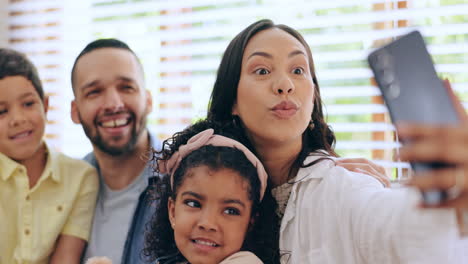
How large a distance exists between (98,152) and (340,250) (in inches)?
41.7

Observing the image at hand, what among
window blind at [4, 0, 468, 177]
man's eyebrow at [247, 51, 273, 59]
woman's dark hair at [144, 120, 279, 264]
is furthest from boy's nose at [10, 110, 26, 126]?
man's eyebrow at [247, 51, 273, 59]

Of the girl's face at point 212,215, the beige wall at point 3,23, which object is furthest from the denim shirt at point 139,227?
the beige wall at point 3,23

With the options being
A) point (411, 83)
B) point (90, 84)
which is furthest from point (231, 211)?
point (90, 84)

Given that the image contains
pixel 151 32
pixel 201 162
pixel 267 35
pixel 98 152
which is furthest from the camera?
pixel 151 32

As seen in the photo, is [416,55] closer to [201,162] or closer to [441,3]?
[201,162]

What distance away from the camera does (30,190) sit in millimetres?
1687

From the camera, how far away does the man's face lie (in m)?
1.76

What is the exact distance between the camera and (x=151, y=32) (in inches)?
97.3

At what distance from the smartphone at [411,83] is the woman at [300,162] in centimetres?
18

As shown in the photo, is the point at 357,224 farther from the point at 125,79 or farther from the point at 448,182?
the point at 125,79

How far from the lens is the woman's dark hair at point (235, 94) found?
4.53 ft

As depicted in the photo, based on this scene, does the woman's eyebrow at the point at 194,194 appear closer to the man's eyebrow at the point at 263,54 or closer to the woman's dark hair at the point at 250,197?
the woman's dark hair at the point at 250,197

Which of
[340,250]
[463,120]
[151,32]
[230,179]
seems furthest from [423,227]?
[151,32]

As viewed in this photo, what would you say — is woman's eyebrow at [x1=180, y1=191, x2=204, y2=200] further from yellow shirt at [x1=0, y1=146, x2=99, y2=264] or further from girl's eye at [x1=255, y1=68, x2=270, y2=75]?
yellow shirt at [x1=0, y1=146, x2=99, y2=264]
